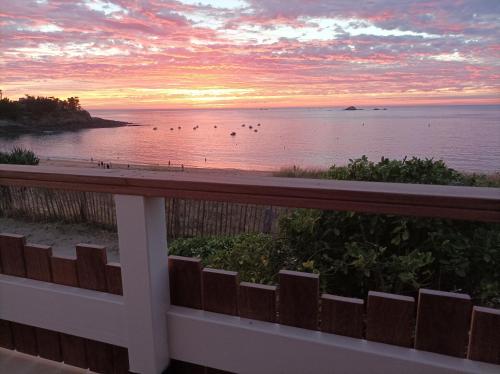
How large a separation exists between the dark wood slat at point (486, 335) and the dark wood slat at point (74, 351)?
1.44 metres

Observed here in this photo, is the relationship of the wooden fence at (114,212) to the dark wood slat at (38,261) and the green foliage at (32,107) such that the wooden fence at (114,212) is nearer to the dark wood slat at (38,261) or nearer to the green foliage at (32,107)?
the dark wood slat at (38,261)

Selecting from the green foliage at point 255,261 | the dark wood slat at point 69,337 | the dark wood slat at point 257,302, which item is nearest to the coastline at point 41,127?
the green foliage at point 255,261

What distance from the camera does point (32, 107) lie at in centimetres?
5600

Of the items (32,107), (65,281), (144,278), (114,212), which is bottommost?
(114,212)

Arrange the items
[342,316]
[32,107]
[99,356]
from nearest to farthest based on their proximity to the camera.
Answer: [342,316]
[99,356]
[32,107]

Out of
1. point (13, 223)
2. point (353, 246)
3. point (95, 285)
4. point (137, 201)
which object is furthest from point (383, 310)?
→ point (13, 223)

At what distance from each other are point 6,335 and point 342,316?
1.57 metres

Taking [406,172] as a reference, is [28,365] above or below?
below

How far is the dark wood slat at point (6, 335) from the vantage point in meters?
1.82

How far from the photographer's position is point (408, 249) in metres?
2.60

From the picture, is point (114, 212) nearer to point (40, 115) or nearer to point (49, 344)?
point (49, 344)

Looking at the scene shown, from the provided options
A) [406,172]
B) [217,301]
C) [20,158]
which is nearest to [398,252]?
[406,172]

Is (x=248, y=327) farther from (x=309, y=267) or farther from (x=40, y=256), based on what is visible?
(x=309, y=267)

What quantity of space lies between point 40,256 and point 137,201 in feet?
2.21
